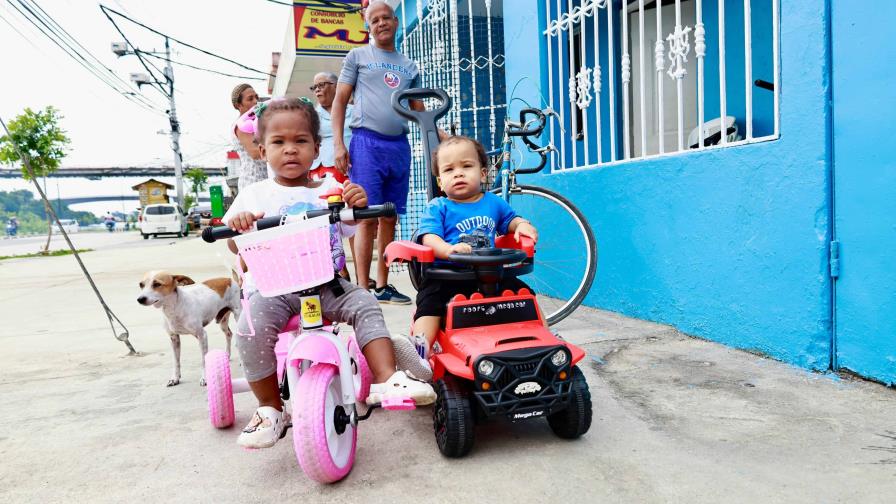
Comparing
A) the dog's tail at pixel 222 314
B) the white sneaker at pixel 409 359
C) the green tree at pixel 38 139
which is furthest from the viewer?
the green tree at pixel 38 139

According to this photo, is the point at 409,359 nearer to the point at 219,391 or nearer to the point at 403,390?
the point at 403,390

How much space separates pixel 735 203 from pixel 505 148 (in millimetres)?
1395

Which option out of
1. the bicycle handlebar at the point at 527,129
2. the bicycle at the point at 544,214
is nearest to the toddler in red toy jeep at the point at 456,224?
the bicycle at the point at 544,214

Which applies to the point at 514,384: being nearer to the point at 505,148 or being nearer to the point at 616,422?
the point at 616,422

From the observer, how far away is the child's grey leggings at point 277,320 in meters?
1.99

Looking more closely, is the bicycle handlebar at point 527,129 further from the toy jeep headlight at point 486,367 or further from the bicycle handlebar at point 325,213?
the toy jeep headlight at point 486,367

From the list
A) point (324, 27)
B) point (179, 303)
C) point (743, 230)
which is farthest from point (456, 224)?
point (324, 27)

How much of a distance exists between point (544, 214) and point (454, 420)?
270cm

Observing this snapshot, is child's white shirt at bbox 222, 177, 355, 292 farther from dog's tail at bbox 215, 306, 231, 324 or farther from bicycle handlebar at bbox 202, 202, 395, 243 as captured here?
dog's tail at bbox 215, 306, 231, 324

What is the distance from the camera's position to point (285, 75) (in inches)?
479

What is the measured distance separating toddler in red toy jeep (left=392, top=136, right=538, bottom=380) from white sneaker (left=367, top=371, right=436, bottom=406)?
1.01ft

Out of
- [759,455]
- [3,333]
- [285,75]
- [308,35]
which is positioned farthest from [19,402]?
[285,75]

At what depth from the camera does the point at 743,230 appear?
2.85 metres

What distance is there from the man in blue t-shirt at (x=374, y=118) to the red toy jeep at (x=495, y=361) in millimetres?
2030
